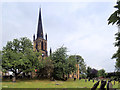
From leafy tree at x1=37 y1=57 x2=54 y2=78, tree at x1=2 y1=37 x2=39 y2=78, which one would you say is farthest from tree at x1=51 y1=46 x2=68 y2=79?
tree at x1=2 y1=37 x2=39 y2=78

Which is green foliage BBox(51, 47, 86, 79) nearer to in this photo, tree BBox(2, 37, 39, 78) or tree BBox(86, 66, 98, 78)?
tree BBox(2, 37, 39, 78)

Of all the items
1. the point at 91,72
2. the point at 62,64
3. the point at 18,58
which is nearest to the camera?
the point at 18,58

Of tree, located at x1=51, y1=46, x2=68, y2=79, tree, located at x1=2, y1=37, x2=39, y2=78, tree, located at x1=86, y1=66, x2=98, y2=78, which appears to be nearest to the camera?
tree, located at x1=2, y1=37, x2=39, y2=78

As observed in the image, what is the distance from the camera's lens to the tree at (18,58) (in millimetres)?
30670

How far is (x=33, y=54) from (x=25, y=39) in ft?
23.8

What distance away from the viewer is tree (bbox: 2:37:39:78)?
30670 millimetres

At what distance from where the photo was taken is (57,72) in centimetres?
3525

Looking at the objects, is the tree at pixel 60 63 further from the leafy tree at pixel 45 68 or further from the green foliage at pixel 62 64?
the leafy tree at pixel 45 68

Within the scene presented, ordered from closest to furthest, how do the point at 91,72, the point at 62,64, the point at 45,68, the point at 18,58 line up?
the point at 18,58 < the point at 62,64 < the point at 45,68 < the point at 91,72

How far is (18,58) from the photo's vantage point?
106 ft

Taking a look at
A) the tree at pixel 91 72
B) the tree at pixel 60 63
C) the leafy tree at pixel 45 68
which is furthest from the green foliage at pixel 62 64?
the tree at pixel 91 72

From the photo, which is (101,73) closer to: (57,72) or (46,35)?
(46,35)

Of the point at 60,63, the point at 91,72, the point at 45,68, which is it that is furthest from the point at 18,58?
the point at 91,72

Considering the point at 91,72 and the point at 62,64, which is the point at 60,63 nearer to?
the point at 62,64
